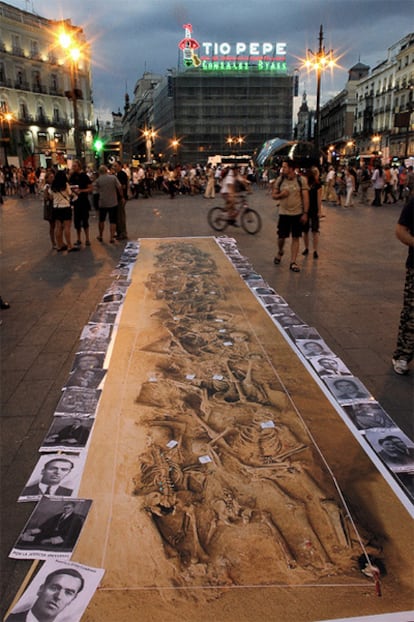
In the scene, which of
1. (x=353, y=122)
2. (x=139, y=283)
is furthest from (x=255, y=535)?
(x=353, y=122)

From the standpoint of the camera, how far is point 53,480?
278cm

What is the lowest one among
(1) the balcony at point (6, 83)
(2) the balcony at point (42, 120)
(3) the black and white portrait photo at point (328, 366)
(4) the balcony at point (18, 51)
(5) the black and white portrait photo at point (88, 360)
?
(3) the black and white portrait photo at point (328, 366)

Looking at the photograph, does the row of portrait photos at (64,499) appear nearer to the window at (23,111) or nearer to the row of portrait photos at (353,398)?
the row of portrait photos at (353,398)

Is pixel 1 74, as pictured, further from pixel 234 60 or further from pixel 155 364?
pixel 155 364

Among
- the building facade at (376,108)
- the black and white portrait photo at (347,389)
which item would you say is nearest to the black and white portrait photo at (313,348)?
the black and white portrait photo at (347,389)

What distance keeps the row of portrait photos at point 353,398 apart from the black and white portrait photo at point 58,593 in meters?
1.67

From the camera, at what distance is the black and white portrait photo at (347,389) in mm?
3656

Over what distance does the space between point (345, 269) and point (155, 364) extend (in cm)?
482

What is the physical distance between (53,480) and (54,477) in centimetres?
3

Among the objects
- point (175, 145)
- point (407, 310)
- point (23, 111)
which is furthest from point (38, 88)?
point (407, 310)

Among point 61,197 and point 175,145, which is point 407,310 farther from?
point 175,145

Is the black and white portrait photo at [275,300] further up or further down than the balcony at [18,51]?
further down

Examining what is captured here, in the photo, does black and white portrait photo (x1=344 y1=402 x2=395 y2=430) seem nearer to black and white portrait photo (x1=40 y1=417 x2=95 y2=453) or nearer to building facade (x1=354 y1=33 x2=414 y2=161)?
black and white portrait photo (x1=40 y1=417 x2=95 y2=453)

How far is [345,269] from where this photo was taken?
8.11 metres
